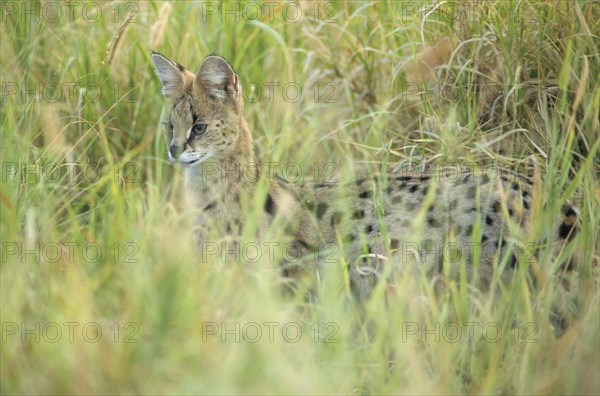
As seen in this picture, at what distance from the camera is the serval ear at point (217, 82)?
500cm

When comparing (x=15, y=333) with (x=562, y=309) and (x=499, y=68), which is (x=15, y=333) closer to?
(x=562, y=309)

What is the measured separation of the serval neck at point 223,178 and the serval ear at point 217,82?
24cm

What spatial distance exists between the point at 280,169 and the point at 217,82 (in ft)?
2.65

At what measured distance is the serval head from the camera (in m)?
4.94

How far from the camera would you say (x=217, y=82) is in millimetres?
5070

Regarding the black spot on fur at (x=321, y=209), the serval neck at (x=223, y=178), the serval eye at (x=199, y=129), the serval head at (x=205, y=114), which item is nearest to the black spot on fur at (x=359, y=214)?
the black spot on fur at (x=321, y=209)

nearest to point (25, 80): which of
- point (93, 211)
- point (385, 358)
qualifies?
point (93, 211)

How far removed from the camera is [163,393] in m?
3.03

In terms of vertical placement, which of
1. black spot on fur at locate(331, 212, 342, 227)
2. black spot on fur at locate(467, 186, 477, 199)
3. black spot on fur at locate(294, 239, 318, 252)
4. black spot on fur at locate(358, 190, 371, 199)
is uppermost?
black spot on fur at locate(467, 186, 477, 199)

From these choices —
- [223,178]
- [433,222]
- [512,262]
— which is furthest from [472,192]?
[223,178]

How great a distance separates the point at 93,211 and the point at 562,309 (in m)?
1.99

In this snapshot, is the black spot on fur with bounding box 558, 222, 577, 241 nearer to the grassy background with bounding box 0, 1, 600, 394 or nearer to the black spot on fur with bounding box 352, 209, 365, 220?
the grassy background with bounding box 0, 1, 600, 394

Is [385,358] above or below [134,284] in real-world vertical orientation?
below

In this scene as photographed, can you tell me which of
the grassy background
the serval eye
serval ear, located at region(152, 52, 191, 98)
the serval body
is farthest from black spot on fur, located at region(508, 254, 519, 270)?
serval ear, located at region(152, 52, 191, 98)
